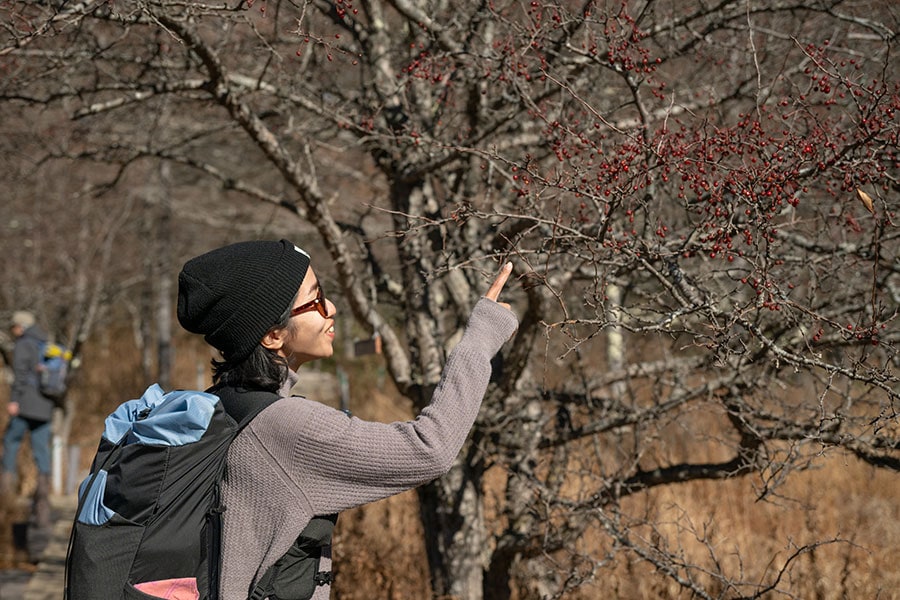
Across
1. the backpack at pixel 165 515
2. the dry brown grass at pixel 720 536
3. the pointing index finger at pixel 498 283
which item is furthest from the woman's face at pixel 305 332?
the dry brown grass at pixel 720 536

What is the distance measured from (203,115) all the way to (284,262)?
492 cm

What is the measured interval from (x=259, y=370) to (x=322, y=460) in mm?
293

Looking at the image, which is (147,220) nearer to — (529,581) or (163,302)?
(163,302)

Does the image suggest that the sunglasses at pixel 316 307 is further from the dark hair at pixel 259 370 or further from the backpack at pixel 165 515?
the backpack at pixel 165 515

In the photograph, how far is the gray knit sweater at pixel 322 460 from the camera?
211 centimetres

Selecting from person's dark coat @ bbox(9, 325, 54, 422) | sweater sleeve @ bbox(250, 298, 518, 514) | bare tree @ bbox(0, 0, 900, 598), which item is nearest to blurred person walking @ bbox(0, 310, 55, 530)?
person's dark coat @ bbox(9, 325, 54, 422)

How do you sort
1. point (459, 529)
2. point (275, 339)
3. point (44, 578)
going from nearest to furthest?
point (275, 339) < point (459, 529) < point (44, 578)

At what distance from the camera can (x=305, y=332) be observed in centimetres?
235

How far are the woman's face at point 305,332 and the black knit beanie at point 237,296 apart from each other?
0.15 feet

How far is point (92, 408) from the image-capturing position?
14.5 m

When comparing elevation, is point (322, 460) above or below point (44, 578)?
above

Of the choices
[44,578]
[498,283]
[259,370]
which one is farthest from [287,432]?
[44,578]

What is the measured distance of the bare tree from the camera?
3.28 metres

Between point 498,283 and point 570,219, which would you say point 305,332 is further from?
point 570,219
